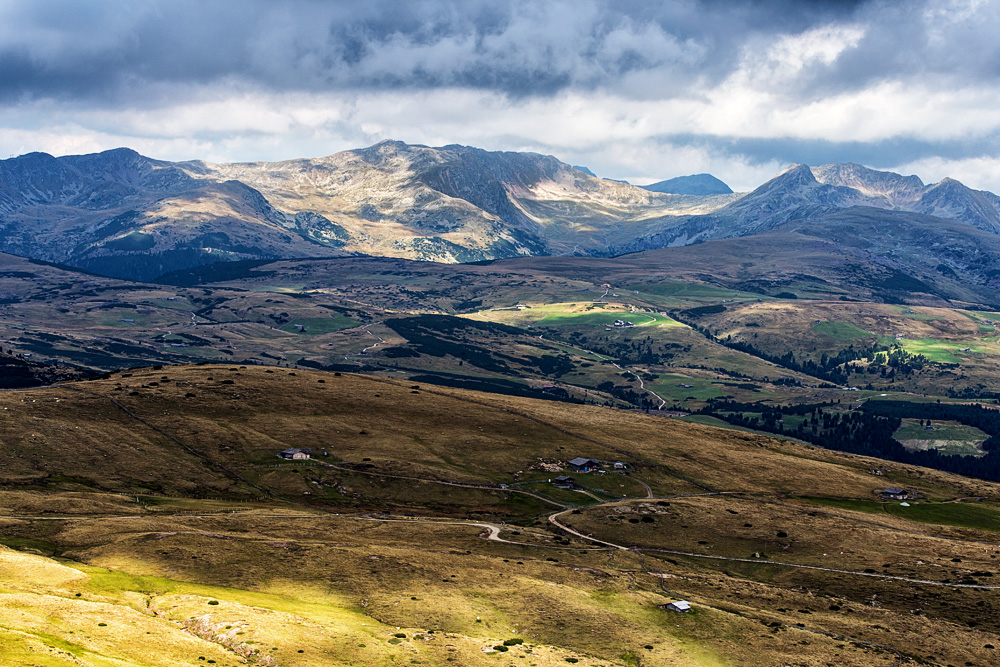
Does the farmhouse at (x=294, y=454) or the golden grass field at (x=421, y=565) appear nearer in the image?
the golden grass field at (x=421, y=565)

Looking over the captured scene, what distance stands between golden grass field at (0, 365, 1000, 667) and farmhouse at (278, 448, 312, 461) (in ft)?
8.86

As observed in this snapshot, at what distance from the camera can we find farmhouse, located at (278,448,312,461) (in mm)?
191750

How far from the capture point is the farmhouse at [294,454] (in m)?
192

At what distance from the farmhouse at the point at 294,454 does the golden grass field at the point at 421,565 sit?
106 inches

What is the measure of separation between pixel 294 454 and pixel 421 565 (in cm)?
8197

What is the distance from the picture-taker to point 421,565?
12044cm

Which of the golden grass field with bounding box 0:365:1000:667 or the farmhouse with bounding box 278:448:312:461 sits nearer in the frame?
the golden grass field with bounding box 0:365:1000:667

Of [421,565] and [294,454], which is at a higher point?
[294,454]

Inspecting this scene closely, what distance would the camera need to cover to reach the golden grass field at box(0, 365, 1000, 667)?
83812 mm

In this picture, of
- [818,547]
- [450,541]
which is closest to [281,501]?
[450,541]

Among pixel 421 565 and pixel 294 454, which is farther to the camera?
pixel 294 454

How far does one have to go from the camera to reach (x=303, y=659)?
3007 inches

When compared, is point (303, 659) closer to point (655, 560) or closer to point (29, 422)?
point (655, 560)

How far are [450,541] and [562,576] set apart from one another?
86.5 feet
